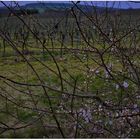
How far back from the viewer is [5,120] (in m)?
6.09

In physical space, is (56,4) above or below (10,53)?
above

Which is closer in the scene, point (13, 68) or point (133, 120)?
point (133, 120)

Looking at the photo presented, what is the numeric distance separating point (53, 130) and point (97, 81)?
317 cm

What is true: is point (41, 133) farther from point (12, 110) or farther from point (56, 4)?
point (56, 4)

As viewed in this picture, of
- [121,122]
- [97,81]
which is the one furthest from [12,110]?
[121,122]

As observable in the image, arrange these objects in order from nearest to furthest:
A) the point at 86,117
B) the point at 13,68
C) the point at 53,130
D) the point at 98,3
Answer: the point at 86,117 → the point at 98,3 → the point at 53,130 → the point at 13,68

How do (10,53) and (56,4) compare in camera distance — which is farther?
(10,53)

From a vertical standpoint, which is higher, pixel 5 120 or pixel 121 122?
pixel 121 122

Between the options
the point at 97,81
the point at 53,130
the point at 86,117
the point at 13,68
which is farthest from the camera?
the point at 13,68

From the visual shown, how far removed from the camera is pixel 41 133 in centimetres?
517

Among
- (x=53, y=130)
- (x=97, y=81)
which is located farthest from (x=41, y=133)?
(x=97, y=81)

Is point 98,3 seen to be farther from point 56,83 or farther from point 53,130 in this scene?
point 56,83

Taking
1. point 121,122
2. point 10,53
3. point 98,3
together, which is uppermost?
point 98,3

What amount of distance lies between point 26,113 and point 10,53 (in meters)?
9.32
